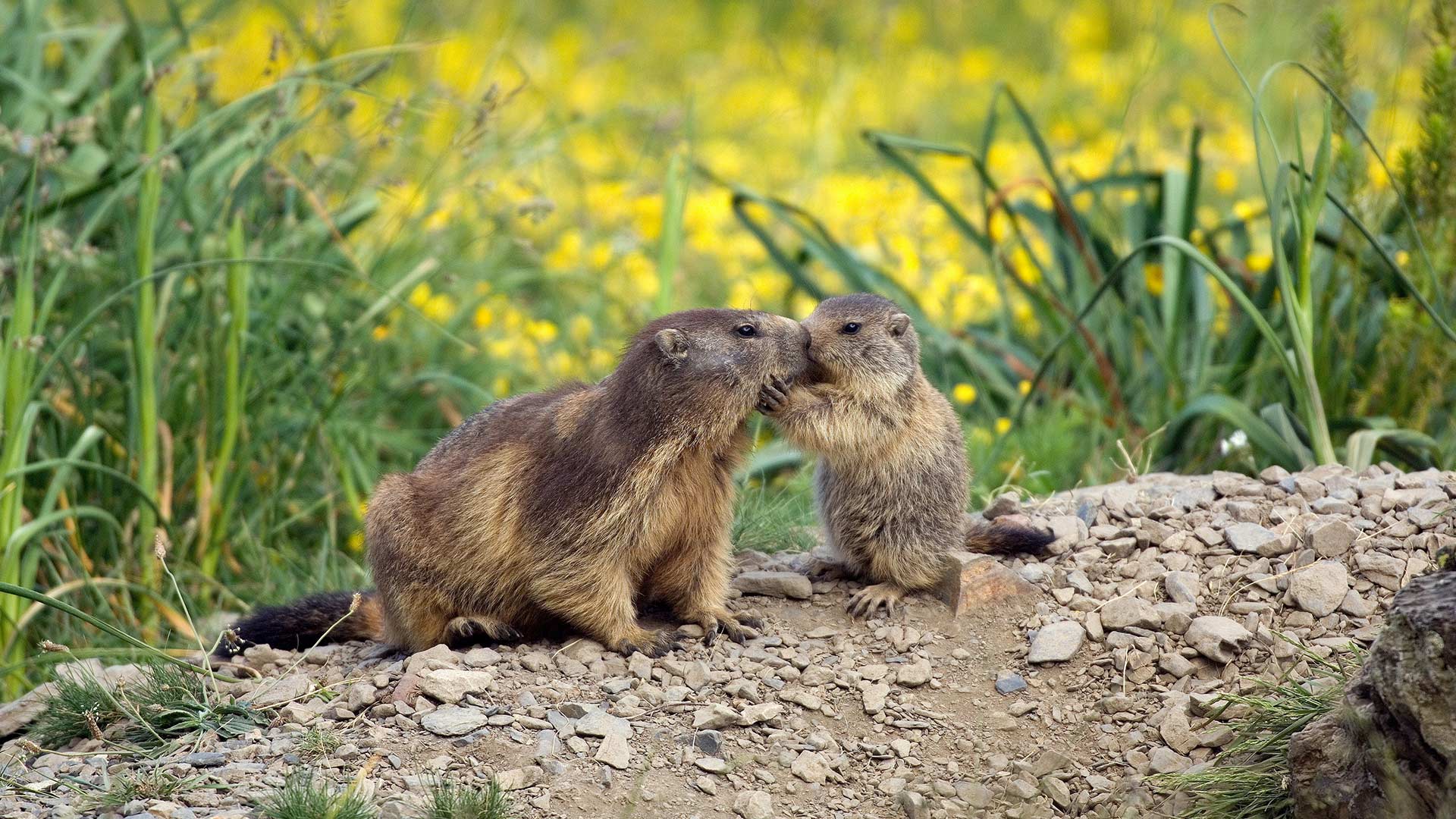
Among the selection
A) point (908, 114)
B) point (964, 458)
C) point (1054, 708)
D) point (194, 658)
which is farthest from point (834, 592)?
point (908, 114)

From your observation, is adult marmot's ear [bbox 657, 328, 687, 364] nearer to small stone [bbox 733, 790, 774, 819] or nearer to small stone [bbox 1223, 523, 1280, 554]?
small stone [bbox 733, 790, 774, 819]

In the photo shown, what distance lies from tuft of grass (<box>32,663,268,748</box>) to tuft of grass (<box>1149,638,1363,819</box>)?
2664mm

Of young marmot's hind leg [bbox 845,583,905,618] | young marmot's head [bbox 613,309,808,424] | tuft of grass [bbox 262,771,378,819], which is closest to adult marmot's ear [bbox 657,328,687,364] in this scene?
young marmot's head [bbox 613,309,808,424]

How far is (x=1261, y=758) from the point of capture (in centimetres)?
365

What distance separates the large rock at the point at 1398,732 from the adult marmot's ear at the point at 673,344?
213cm

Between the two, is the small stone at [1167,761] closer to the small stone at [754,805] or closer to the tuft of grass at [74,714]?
the small stone at [754,805]

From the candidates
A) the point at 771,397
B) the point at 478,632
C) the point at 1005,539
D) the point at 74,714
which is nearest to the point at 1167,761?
the point at 1005,539

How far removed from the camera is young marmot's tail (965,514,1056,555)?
4773mm

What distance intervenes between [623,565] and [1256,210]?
179 inches

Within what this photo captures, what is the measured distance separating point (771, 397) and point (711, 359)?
245 mm

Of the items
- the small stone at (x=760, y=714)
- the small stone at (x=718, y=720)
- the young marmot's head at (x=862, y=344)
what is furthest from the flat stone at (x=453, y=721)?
the young marmot's head at (x=862, y=344)

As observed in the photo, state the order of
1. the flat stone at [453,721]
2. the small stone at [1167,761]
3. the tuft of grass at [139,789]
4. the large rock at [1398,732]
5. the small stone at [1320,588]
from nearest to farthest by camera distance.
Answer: the large rock at [1398,732] < the tuft of grass at [139,789] < the small stone at [1167,761] < the flat stone at [453,721] < the small stone at [1320,588]

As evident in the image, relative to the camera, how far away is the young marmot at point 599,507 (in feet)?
14.4

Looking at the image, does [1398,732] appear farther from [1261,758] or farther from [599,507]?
[599,507]
